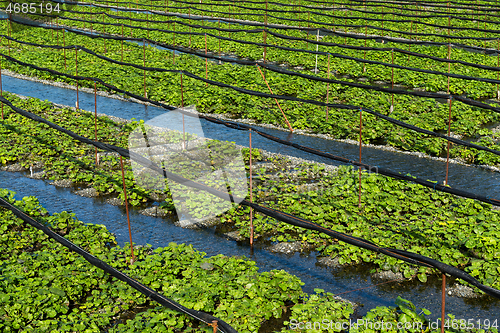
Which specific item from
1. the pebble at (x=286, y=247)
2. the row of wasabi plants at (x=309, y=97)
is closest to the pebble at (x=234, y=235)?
the pebble at (x=286, y=247)

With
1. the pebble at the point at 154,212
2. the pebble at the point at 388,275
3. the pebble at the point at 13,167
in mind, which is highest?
the pebble at the point at 13,167

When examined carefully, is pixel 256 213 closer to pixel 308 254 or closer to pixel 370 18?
pixel 308 254

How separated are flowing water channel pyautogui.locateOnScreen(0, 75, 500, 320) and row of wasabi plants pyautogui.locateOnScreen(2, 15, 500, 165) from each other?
595mm

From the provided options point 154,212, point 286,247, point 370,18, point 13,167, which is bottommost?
point 286,247

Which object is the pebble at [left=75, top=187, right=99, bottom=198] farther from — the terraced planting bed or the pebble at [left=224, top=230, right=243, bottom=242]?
the pebble at [left=224, top=230, right=243, bottom=242]

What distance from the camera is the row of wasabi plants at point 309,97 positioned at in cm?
1298

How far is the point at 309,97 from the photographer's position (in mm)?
15398

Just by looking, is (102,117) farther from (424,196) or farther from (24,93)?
(424,196)

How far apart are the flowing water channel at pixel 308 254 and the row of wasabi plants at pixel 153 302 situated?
15.9 inches

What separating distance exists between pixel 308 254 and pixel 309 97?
7.97 metres

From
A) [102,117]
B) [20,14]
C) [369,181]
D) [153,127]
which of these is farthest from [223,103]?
[20,14]

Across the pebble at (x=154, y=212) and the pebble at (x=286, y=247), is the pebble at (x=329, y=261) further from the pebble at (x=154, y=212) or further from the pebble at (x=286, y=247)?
the pebble at (x=154, y=212)

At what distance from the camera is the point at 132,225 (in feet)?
30.4

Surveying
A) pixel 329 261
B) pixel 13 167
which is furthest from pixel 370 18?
pixel 329 261
